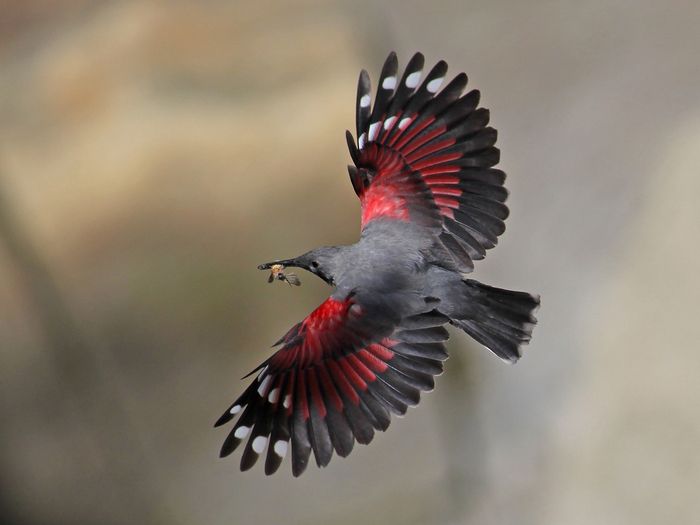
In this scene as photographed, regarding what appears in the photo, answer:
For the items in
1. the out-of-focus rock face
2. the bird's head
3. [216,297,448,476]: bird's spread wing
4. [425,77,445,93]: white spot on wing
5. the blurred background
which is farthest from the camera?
the blurred background

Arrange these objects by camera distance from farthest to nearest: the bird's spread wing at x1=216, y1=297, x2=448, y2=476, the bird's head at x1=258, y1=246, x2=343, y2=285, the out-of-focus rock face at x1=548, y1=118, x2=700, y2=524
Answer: the out-of-focus rock face at x1=548, y1=118, x2=700, y2=524 < the bird's head at x1=258, y1=246, x2=343, y2=285 < the bird's spread wing at x1=216, y1=297, x2=448, y2=476

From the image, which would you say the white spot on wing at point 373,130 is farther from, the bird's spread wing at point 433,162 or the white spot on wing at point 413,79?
the white spot on wing at point 413,79

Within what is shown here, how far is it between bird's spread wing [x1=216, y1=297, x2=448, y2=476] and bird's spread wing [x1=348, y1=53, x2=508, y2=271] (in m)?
0.39

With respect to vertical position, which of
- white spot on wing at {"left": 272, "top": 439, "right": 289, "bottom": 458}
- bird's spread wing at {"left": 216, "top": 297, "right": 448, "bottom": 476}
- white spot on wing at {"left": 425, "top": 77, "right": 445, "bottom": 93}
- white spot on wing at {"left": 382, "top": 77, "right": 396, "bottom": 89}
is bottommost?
white spot on wing at {"left": 272, "top": 439, "right": 289, "bottom": 458}

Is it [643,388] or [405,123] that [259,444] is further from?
[643,388]

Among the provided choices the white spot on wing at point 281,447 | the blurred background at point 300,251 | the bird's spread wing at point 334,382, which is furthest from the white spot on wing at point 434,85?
the blurred background at point 300,251

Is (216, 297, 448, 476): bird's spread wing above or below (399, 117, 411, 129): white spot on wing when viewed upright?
below

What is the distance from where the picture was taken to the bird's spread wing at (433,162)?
2.81 meters

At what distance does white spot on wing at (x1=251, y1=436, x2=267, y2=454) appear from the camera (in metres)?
2.49

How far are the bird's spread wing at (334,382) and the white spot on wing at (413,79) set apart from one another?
0.70m

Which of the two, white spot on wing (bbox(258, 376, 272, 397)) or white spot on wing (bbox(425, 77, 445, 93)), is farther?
white spot on wing (bbox(425, 77, 445, 93))

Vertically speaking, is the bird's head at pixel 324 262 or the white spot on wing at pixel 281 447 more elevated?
the bird's head at pixel 324 262

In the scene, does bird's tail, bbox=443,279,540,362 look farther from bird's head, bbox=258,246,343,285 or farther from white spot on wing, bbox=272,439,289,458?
white spot on wing, bbox=272,439,289,458

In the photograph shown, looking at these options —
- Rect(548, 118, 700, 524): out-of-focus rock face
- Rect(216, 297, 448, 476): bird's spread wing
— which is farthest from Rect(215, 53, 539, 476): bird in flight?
Rect(548, 118, 700, 524): out-of-focus rock face
